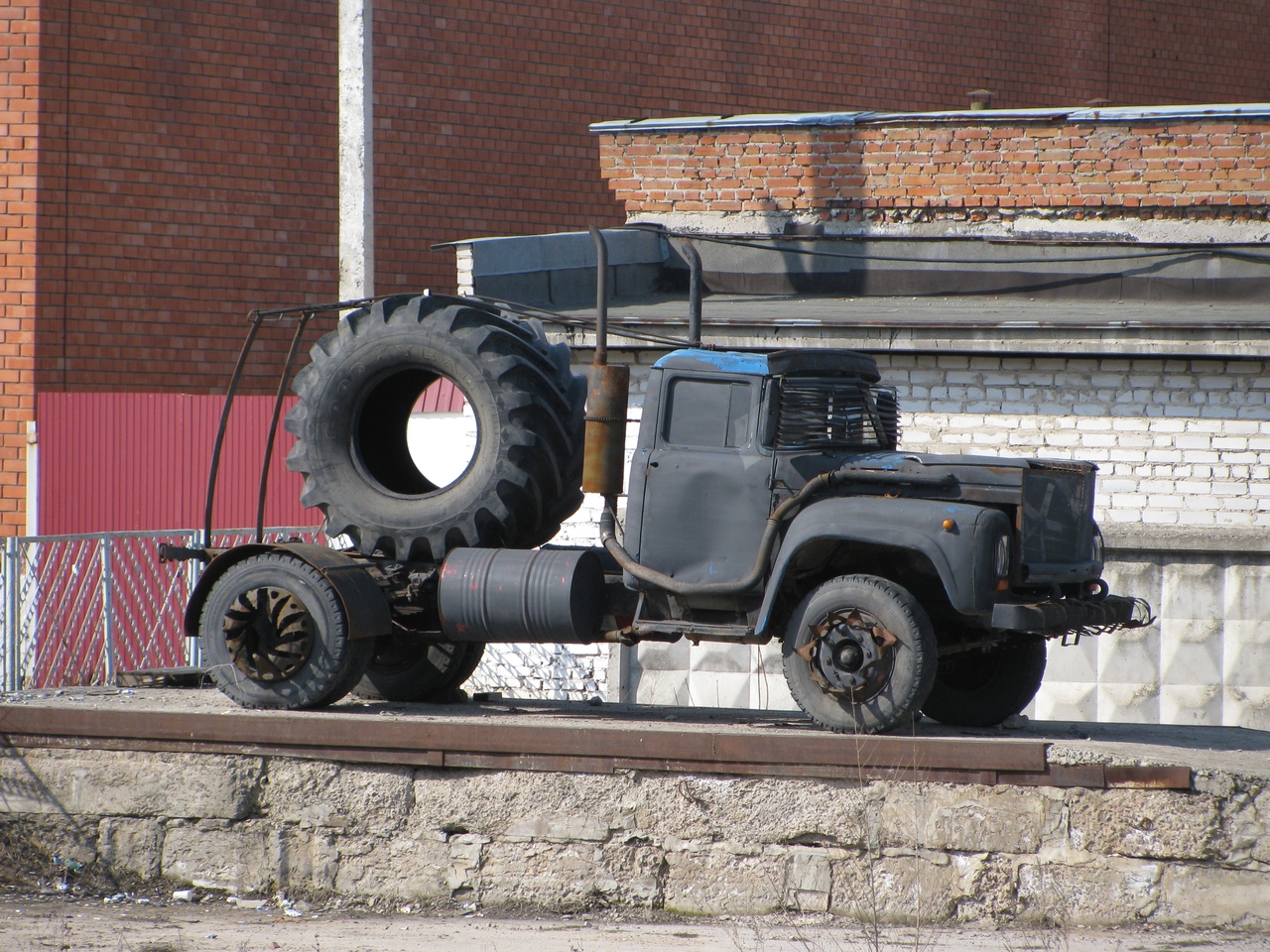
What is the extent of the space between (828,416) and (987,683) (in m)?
1.68

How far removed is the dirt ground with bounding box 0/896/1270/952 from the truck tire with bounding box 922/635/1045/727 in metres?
1.48

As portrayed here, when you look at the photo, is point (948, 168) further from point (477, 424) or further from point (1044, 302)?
point (477, 424)

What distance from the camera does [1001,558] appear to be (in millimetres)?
6453

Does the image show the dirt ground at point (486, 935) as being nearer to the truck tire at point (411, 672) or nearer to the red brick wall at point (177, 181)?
the truck tire at point (411, 672)

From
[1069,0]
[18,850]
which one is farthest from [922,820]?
[1069,0]

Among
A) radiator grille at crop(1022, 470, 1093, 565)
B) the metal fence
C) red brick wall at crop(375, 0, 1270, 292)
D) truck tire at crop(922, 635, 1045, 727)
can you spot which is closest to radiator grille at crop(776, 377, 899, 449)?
radiator grille at crop(1022, 470, 1093, 565)

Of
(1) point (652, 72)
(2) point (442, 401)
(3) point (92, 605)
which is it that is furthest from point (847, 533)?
(1) point (652, 72)

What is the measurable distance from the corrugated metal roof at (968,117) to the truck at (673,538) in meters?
7.26

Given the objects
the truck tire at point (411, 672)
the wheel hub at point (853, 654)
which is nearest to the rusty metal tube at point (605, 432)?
the wheel hub at point (853, 654)

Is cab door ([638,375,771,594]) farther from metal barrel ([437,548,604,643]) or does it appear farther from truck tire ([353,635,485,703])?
truck tire ([353,635,485,703])

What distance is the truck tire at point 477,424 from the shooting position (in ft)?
25.0

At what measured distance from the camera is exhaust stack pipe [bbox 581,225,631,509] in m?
7.34

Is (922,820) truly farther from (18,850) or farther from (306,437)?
(18,850)

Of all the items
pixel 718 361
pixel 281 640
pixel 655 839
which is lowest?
pixel 655 839
